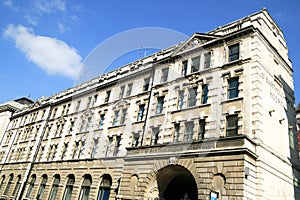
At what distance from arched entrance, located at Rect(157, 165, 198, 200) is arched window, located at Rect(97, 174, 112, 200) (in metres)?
6.98

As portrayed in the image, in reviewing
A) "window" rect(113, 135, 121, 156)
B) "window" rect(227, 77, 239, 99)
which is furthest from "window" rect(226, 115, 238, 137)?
"window" rect(113, 135, 121, 156)

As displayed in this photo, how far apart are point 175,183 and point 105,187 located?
797cm

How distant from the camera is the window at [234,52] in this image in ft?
70.9

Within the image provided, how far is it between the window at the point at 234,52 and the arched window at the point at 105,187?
16.5 meters

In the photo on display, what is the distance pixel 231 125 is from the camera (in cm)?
1886

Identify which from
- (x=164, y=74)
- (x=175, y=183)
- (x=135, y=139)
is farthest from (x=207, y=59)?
(x=175, y=183)

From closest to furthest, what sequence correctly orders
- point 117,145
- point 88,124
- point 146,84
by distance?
point 117,145 → point 146,84 → point 88,124

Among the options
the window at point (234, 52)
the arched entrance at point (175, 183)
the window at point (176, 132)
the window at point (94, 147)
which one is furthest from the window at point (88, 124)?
the window at point (234, 52)

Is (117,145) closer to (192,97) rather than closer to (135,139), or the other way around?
(135,139)

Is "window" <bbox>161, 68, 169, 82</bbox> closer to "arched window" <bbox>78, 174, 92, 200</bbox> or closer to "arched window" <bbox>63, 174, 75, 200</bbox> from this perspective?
"arched window" <bbox>78, 174, 92, 200</bbox>

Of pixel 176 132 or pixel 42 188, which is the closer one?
pixel 176 132

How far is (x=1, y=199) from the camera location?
1628 inches

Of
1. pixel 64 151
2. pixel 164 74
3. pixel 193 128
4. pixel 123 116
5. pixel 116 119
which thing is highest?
pixel 164 74

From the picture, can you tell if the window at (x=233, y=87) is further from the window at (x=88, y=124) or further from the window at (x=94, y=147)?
the window at (x=88, y=124)
